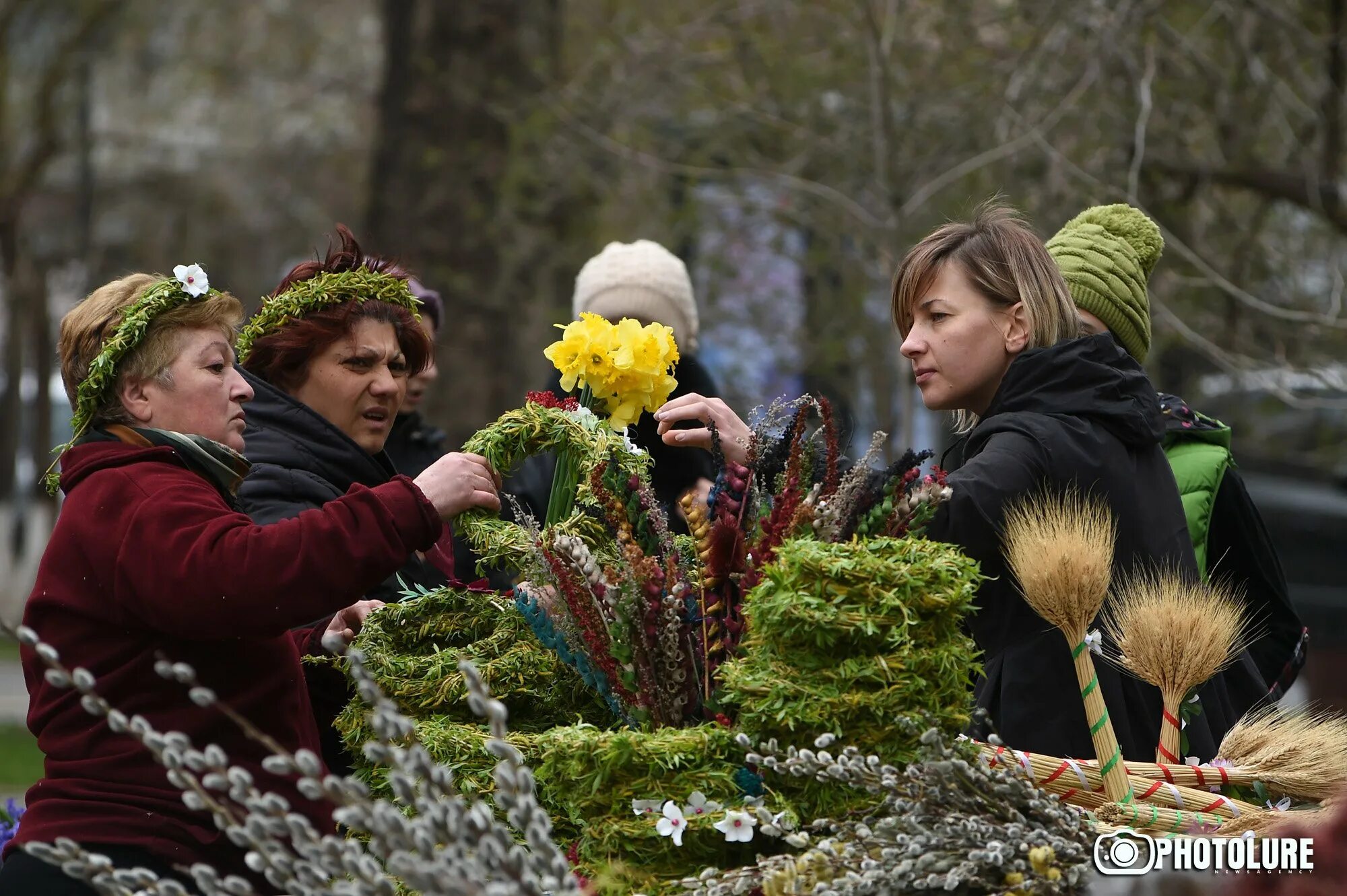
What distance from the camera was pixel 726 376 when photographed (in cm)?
852

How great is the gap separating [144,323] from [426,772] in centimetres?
115

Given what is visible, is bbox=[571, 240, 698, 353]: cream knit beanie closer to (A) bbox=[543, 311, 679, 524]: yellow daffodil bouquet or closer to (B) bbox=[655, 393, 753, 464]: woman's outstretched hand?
(A) bbox=[543, 311, 679, 524]: yellow daffodil bouquet

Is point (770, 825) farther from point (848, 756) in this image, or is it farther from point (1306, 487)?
point (1306, 487)

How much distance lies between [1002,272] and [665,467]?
1.72 metres

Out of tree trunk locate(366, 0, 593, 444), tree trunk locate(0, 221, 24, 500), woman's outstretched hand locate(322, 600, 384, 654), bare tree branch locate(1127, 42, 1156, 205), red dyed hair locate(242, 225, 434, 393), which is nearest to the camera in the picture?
woman's outstretched hand locate(322, 600, 384, 654)

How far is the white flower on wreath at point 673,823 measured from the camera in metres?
1.95

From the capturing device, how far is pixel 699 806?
6.45ft

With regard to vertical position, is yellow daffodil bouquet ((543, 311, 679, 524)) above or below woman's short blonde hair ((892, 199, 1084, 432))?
below

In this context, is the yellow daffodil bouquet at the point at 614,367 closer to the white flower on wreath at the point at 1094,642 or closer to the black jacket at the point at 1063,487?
the black jacket at the point at 1063,487

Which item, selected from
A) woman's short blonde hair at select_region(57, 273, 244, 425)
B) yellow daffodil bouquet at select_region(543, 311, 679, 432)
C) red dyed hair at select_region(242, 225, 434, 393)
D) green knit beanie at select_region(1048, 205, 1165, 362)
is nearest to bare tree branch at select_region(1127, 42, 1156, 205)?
green knit beanie at select_region(1048, 205, 1165, 362)

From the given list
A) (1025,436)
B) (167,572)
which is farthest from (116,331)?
(1025,436)

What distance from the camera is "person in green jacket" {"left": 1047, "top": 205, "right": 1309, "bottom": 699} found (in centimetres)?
313

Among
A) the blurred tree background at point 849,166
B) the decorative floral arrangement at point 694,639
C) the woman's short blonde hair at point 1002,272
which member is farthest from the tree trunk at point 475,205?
the decorative floral arrangement at point 694,639

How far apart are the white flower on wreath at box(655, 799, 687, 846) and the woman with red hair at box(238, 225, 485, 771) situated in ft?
3.81
